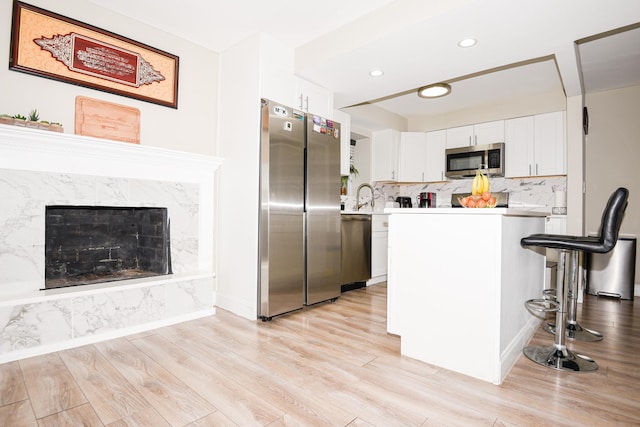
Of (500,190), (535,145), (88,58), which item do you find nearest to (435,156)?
(500,190)

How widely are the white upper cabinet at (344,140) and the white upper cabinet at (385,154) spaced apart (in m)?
1.12

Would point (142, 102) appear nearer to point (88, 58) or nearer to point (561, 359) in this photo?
point (88, 58)

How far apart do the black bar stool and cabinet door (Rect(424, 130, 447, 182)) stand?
9.92ft

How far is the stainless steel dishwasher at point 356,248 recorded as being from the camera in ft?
12.9

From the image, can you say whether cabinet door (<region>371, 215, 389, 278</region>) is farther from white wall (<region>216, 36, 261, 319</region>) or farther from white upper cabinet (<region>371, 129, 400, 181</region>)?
white wall (<region>216, 36, 261, 319</region>)

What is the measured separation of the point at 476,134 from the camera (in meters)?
4.83

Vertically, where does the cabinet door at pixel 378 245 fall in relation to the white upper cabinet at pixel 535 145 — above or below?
below

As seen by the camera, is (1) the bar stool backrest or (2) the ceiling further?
(2) the ceiling

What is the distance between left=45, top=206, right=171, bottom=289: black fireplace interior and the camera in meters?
2.55

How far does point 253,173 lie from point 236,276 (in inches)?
38.6

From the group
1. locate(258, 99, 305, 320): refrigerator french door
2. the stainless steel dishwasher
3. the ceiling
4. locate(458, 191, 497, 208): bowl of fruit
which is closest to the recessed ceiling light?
the ceiling

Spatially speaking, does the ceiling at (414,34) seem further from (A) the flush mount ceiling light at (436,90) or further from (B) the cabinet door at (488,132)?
(B) the cabinet door at (488,132)

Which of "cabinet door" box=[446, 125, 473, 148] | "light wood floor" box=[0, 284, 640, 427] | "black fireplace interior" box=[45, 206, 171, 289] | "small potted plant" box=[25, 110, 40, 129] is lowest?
"light wood floor" box=[0, 284, 640, 427]

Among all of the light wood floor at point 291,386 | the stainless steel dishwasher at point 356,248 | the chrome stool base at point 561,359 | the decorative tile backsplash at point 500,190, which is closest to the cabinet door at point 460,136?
the decorative tile backsplash at point 500,190
